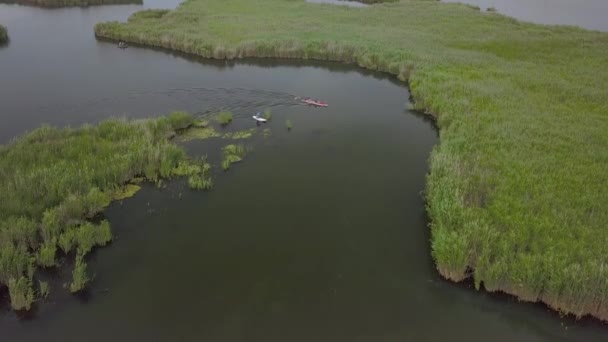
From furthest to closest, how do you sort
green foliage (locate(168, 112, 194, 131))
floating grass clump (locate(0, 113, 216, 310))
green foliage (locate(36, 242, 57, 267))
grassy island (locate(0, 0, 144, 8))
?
1. grassy island (locate(0, 0, 144, 8))
2. green foliage (locate(168, 112, 194, 131))
3. green foliage (locate(36, 242, 57, 267))
4. floating grass clump (locate(0, 113, 216, 310))

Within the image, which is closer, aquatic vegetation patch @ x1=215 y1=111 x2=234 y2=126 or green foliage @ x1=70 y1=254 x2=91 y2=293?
green foliage @ x1=70 y1=254 x2=91 y2=293

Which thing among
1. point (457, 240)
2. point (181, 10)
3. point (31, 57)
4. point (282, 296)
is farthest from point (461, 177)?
point (181, 10)

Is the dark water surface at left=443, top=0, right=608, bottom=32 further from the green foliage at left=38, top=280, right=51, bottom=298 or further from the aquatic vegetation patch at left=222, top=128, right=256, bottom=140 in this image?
the green foliage at left=38, top=280, right=51, bottom=298

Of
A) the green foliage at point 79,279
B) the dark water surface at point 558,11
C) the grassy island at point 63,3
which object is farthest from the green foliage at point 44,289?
the dark water surface at point 558,11

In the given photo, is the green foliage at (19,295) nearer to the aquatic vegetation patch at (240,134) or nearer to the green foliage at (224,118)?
the aquatic vegetation patch at (240,134)

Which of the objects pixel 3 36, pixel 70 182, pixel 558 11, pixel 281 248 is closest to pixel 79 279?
pixel 70 182

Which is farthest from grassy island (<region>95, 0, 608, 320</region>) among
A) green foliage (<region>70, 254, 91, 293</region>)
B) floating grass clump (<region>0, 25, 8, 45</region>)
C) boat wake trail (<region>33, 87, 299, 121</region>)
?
green foliage (<region>70, 254, 91, 293</region>)
